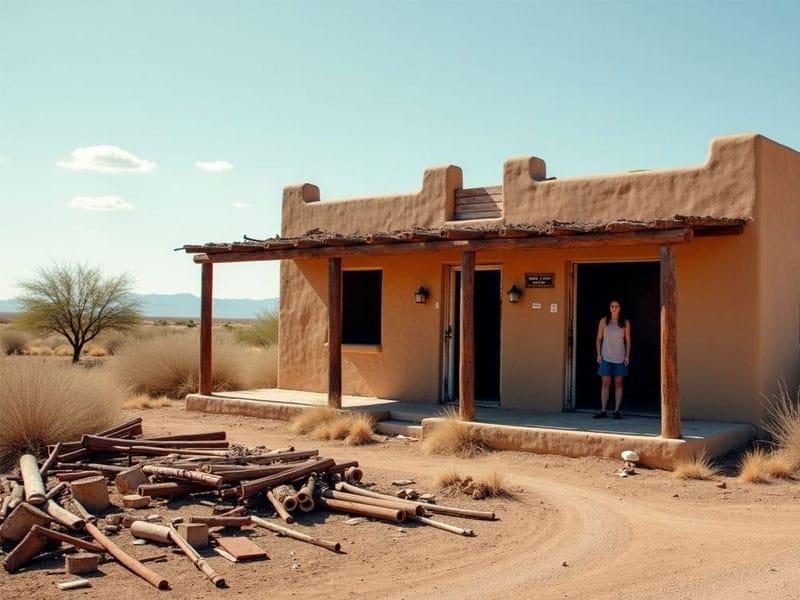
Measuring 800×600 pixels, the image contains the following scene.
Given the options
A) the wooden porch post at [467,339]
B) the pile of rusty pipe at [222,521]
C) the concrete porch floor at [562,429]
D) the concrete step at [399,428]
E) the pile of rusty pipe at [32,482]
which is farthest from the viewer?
the concrete step at [399,428]

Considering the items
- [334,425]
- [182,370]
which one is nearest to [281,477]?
[334,425]

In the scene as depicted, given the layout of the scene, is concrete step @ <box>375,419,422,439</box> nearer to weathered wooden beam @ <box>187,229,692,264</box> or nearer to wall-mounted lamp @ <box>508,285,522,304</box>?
wall-mounted lamp @ <box>508,285,522,304</box>

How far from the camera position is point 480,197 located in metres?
13.3

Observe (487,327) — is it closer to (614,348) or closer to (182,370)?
(614,348)

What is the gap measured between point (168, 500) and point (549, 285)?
6.53m

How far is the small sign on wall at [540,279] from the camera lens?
1216 centimetres

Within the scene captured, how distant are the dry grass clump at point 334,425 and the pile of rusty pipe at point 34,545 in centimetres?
533

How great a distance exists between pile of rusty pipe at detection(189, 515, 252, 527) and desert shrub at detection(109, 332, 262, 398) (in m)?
10.0

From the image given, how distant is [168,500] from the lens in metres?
7.69

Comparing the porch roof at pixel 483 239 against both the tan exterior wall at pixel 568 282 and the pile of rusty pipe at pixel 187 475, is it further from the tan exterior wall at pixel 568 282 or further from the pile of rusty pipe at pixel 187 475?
the pile of rusty pipe at pixel 187 475

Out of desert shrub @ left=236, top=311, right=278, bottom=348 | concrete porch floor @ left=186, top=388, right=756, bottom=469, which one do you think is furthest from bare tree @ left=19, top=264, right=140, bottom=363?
concrete porch floor @ left=186, top=388, right=756, bottom=469

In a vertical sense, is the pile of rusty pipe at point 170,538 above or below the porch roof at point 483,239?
below

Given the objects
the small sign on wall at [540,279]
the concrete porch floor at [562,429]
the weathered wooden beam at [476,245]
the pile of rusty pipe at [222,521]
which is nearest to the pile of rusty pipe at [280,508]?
the pile of rusty pipe at [222,521]

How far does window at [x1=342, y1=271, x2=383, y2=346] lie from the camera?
51.0 feet
